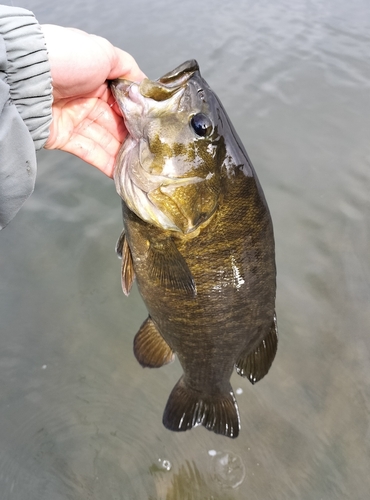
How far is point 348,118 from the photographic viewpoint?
18.2 ft

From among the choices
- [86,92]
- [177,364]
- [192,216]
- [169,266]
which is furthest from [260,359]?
[86,92]

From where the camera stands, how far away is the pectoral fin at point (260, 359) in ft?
7.11

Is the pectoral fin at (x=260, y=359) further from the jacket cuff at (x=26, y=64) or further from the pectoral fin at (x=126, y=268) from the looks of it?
the jacket cuff at (x=26, y=64)

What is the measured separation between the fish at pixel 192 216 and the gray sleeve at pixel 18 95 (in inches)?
13.4

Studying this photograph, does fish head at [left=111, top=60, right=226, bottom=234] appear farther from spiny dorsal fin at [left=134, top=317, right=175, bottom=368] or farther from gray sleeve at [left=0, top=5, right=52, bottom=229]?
spiny dorsal fin at [left=134, top=317, right=175, bottom=368]

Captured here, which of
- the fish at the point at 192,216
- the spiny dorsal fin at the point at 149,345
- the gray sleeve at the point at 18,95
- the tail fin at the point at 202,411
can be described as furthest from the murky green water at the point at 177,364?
the gray sleeve at the point at 18,95

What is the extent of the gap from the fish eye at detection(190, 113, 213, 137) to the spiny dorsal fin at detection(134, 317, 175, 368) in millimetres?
1077

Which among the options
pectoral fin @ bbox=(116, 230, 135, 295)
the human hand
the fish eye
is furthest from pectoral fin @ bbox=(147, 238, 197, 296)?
the human hand

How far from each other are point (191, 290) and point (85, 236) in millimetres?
2594

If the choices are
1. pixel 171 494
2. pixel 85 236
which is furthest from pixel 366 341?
pixel 85 236

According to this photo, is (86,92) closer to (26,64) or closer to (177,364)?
(26,64)

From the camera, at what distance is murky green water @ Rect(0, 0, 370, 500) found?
9.34ft

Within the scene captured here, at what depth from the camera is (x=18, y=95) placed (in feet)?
5.96

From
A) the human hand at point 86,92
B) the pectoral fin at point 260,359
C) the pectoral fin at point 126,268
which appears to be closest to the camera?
the human hand at point 86,92
